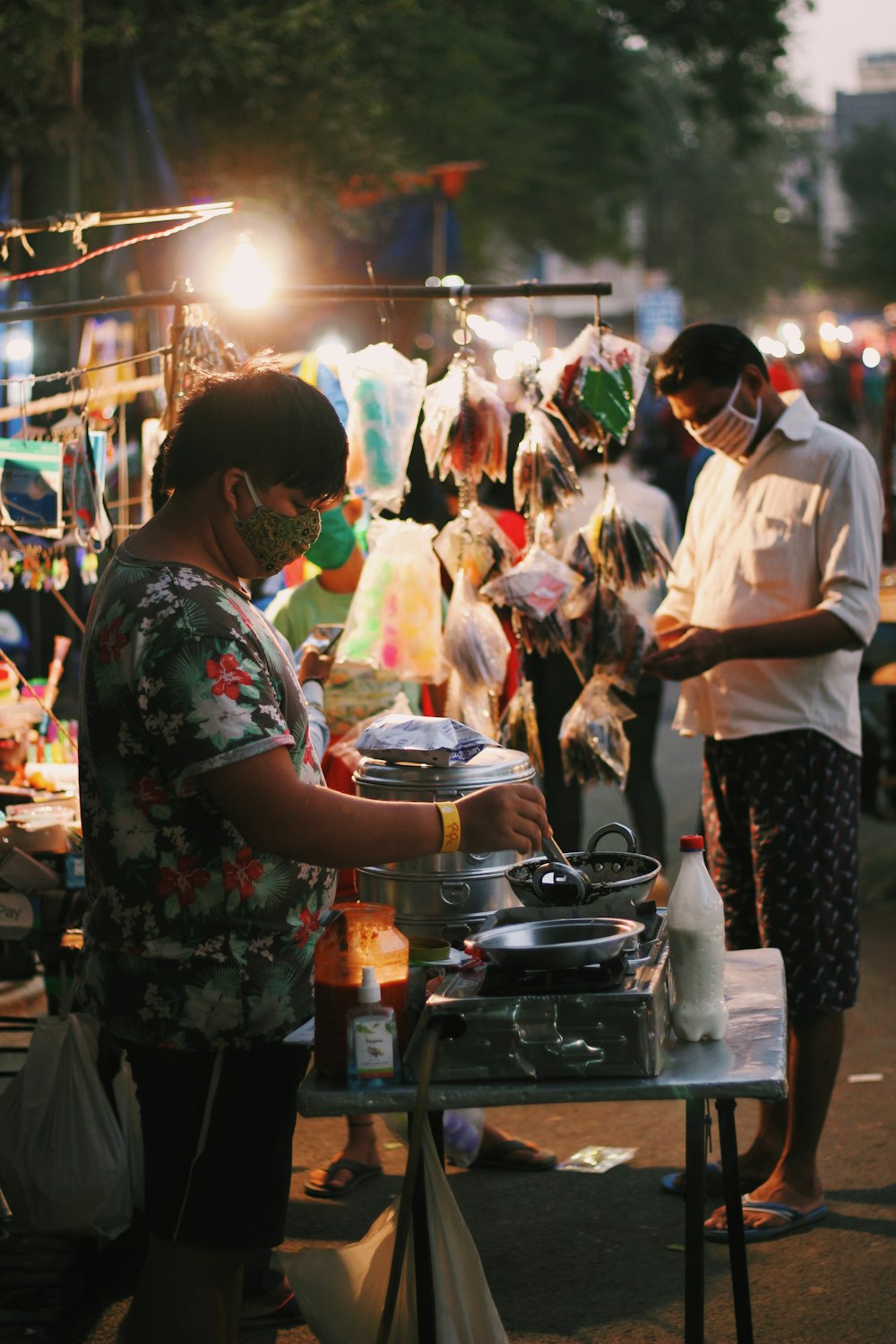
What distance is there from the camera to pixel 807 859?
366 centimetres

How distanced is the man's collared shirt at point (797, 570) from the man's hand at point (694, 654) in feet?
0.36

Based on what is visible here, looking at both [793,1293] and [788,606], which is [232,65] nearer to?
[788,606]

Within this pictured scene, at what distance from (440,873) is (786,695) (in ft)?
3.73

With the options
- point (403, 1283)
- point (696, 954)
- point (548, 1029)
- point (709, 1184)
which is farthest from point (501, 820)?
point (709, 1184)

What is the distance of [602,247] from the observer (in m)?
27.1

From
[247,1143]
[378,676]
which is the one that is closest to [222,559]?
[247,1143]

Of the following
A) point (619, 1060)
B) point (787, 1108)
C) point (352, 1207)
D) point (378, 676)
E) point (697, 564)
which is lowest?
point (352, 1207)

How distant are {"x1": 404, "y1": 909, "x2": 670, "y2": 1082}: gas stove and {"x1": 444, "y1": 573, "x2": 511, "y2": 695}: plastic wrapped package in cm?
179

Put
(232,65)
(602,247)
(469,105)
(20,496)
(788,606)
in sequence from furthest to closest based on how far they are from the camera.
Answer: (602,247), (469,105), (232,65), (20,496), (788,606)

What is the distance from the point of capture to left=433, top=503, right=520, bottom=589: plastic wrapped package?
13.2ft

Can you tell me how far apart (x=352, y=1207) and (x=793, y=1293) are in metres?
1.17

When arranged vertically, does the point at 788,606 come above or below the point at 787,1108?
above

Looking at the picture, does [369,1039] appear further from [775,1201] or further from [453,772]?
[775,1201]

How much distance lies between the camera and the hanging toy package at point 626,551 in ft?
13.1
